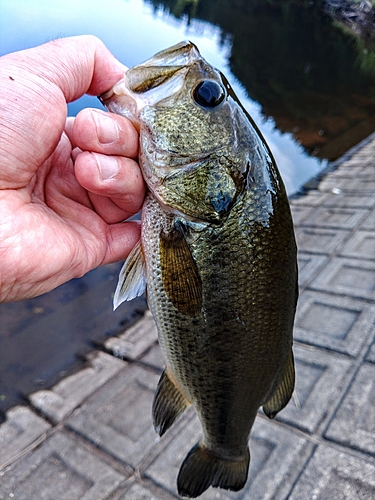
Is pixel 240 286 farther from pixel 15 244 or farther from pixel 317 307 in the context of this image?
pixel 317 307

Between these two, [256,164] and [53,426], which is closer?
[256,164]

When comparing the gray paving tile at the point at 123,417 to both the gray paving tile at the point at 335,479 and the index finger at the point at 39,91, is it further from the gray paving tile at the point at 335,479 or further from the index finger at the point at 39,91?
the index finger at the point at 39,91

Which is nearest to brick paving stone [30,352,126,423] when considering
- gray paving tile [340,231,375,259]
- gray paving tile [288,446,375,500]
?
gray paving tile [288,446,375,500]

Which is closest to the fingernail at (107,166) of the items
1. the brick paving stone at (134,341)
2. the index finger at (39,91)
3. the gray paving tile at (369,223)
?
the index finger at (39,91)

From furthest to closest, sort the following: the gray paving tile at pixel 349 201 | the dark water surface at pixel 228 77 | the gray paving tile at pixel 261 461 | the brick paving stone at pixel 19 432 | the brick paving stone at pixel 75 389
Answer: the gray paving tile at pixel 349 201 → the dark water surface at pixel 228 77 → the brick paving stone at pixel 75 389 → the brick paving stone at pixel 19 432 → the gray paving tile at pixel 261 461

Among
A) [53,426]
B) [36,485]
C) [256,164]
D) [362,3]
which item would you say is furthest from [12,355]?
[362,3]

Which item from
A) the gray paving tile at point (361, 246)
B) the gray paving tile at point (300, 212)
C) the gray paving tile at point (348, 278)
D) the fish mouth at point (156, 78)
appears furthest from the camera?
the gray paving tile at point (300, 212)

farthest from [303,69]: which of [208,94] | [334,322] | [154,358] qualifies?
[208,94]

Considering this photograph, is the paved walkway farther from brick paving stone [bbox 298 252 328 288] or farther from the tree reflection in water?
the tree reflection in water
